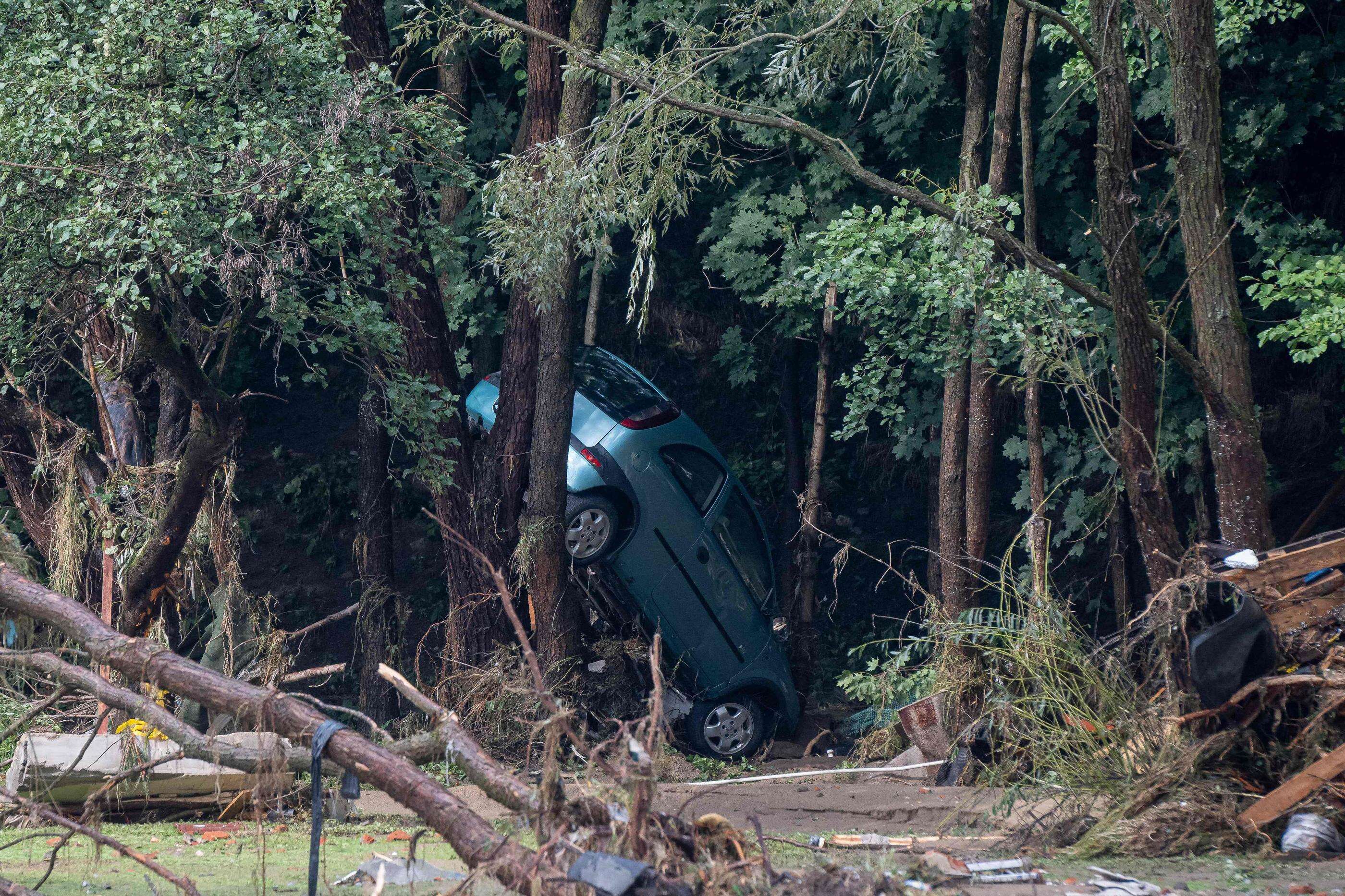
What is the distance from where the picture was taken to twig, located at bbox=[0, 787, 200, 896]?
4.08 meters

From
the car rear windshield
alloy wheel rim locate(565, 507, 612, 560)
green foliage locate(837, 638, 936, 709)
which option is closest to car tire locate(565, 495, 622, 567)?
alloy wheel rim locate(565, 507, 612, 560)

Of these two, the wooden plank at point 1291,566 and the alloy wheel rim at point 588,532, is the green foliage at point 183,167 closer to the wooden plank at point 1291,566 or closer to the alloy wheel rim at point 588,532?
the alloy wheel rim at point 588,532

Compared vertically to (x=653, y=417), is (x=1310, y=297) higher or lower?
higher

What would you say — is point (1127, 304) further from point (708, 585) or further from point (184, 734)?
point (184, 734)

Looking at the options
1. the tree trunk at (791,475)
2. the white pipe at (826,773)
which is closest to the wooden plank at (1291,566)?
the white pipe at (826,773)

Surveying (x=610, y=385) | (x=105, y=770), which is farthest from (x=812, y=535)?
(x=105, y=770)

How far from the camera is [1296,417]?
10398mm

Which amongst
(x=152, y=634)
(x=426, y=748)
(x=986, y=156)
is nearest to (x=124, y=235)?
(x=152, y=634)

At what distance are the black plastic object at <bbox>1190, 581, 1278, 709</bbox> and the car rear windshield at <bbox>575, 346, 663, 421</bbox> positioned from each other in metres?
5.42

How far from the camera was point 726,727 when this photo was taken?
1005 cm

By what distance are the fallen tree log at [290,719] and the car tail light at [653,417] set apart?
17.5 ft

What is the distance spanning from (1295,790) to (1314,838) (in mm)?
231

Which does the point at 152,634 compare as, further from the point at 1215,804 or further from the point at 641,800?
the point at 1215,804

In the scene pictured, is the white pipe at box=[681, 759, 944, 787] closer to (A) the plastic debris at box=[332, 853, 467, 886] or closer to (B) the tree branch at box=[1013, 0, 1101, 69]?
(A) the plastic debris at box=[332, 853, 467, 886]
